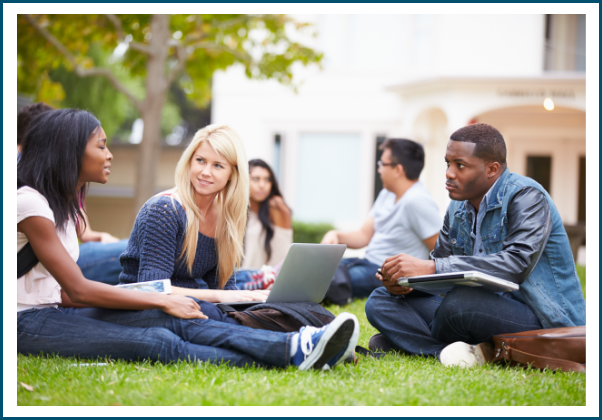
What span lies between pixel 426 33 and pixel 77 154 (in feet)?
40.1

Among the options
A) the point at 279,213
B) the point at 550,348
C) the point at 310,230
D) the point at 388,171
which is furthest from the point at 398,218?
the point at 310,230

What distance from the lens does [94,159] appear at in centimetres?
343

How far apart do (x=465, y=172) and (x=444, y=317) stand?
843mm

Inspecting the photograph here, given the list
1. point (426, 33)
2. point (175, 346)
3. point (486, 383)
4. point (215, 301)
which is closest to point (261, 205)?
point (215, 301)

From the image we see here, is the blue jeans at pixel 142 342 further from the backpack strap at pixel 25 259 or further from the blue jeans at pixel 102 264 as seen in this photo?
the blue jeans at pixel 102 264

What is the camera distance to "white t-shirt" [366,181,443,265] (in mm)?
5578

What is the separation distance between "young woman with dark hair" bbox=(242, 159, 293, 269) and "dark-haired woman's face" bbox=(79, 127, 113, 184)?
136 inches

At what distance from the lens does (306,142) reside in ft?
48.3

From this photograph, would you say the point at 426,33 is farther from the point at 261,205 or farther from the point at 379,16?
the point at 261,205

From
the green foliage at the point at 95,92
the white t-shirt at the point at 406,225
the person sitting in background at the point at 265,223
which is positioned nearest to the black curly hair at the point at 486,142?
the white t-shirt at the point at 406,225

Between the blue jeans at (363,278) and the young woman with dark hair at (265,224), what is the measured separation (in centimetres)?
102

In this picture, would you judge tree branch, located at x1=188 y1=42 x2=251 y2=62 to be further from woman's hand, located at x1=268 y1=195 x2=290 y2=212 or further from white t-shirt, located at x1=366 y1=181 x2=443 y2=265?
white t-shirt, located at x1=366 y1=181 x2=443 y2=265

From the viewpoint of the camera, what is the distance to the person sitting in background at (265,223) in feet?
22.8

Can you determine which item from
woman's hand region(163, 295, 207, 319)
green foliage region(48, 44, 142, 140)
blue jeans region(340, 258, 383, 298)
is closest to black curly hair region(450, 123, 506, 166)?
woman's hand region(163, 295, 207, 319)
